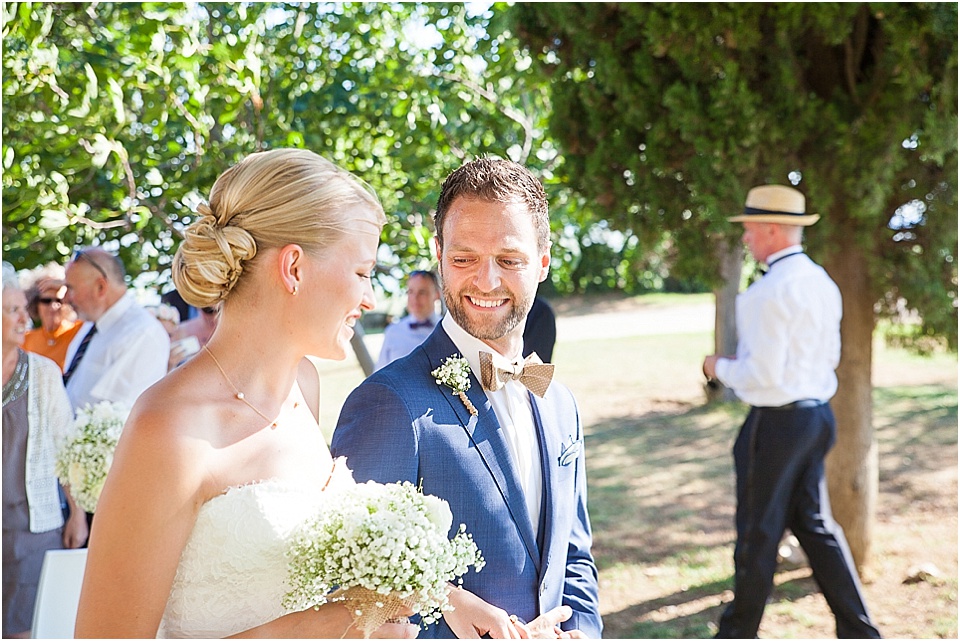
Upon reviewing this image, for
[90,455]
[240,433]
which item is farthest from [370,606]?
[90,455]

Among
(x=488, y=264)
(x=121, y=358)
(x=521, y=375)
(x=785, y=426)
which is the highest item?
(x=488, y=264)

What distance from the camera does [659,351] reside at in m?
17.8

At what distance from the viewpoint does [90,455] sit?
10.9 feet

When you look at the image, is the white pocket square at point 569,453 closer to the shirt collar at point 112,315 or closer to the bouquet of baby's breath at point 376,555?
the bouquet of baby's breath at point 376,555

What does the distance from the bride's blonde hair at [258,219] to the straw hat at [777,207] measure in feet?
11.1

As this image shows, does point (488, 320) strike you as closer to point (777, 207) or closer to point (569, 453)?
point (569, 453)

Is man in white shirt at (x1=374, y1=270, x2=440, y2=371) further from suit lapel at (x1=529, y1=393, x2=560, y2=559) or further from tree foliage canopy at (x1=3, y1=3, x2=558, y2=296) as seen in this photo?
suit lapel at (x1=529, y1=393, x2=560, y2=559)

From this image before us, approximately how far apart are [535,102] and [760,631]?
12.1 ft

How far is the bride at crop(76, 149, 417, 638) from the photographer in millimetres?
1681

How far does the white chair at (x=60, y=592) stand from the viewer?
2998 millimetres

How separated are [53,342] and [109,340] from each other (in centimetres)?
137

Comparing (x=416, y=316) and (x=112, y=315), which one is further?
(x=416, y=316)

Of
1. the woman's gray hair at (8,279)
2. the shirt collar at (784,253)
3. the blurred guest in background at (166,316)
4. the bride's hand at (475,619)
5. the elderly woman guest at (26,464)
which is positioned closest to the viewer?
the bride's hand at (475,619)

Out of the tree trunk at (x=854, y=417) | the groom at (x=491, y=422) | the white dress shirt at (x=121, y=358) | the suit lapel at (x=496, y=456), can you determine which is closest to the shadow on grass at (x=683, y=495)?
the tree trunk at (x=854, y=417)
